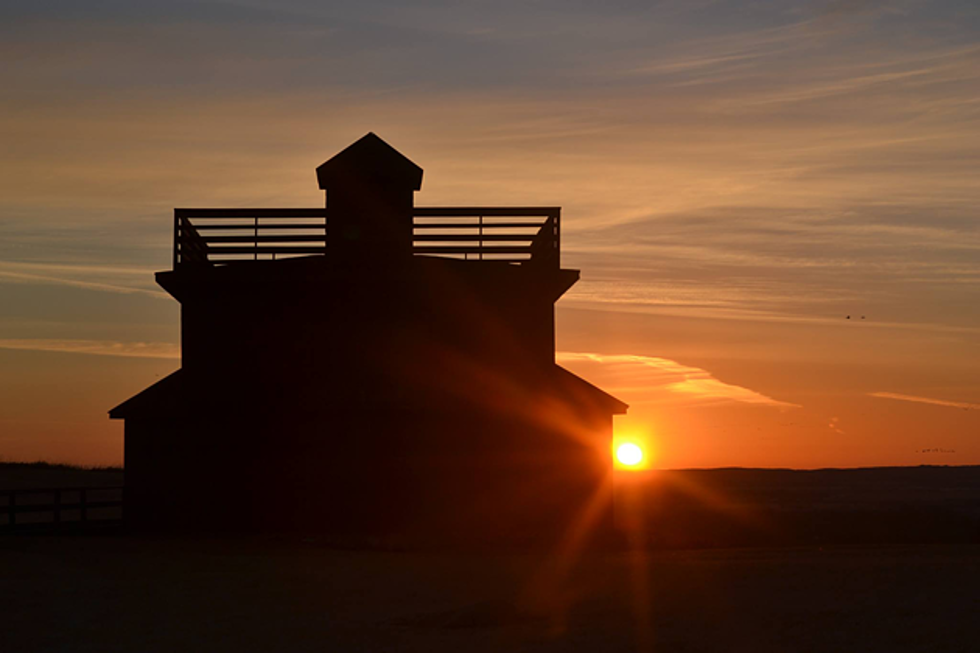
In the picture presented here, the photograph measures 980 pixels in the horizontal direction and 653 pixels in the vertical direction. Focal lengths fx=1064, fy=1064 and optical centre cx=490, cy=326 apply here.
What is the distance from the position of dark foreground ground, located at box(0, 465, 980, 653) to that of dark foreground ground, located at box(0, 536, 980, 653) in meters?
0.04

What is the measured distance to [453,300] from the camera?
Result: 84.6ft

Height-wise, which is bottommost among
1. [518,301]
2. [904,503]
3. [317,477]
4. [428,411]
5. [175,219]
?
[904,503]

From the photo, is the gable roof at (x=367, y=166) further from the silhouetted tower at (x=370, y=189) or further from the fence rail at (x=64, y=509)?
the fence rail at (x=64, y=509)

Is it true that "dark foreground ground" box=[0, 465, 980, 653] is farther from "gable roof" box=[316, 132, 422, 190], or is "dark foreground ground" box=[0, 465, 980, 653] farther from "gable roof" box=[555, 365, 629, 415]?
"gable roof" box=[316, 132, 422, 190]

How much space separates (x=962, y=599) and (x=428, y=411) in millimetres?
11907

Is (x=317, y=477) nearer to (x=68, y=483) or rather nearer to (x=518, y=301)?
(x=518, y=301)

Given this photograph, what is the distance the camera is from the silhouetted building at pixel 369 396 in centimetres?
2447

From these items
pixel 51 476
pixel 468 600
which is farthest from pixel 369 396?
pixel 51 476

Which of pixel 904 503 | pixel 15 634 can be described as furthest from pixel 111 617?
pixel 904 503

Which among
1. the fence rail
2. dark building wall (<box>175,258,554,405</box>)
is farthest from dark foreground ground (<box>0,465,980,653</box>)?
dark building wall (<box>175,258,554,405</box>)

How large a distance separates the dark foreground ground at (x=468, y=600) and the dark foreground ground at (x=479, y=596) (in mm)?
43

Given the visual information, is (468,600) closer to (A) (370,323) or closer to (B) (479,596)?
(B) (479,596)

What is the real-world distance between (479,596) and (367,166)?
44.4 ft

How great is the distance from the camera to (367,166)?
2741 centimetres
